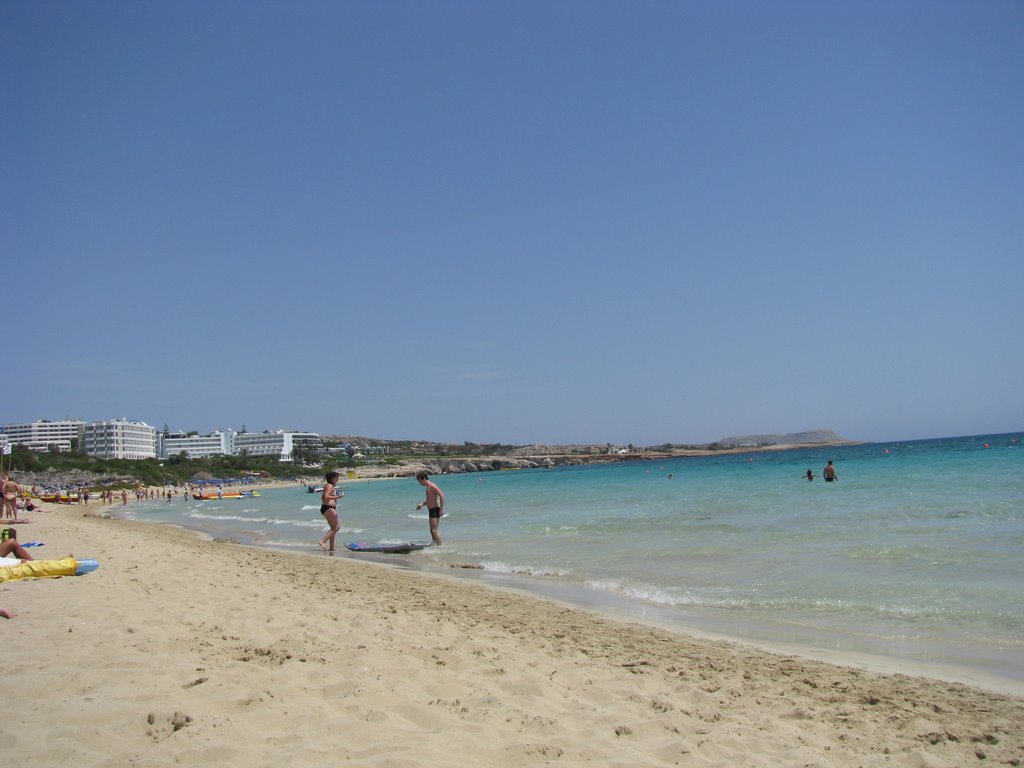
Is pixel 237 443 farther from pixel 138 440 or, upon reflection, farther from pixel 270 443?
pixel 138 440

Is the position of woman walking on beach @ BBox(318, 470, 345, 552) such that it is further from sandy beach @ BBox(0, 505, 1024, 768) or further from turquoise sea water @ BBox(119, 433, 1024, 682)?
sandy beach @ BBox(0, 505, 1024, 768)

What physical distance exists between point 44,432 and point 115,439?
29.3 m

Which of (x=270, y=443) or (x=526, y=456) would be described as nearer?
(x=526, y=456)

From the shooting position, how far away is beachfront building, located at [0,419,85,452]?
493 feet

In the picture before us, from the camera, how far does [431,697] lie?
4059 mm

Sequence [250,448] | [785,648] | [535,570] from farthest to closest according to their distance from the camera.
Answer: [250,448] < [535,570] < [785,648]

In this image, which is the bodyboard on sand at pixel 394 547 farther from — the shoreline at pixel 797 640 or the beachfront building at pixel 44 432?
the beachfront building at pixel 44 432

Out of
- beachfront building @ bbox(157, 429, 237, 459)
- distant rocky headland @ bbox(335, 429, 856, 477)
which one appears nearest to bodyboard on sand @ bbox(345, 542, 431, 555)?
distant rocky headland @ bbox(335, 429, 856, 477)

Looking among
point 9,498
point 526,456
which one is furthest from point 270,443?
point 9,498

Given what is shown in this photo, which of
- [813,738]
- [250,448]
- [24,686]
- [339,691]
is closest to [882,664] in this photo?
[813,738]

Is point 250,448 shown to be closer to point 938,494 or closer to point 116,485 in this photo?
point 116,485

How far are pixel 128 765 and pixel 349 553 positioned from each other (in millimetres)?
11704

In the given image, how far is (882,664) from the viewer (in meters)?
5.38

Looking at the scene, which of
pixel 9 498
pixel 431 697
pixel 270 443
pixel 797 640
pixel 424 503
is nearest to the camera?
pixel 431 697
